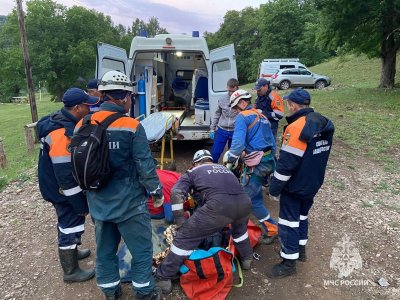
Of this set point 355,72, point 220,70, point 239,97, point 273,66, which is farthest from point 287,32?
point 239,97

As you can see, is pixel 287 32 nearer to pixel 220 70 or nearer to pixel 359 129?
pixel 359 129

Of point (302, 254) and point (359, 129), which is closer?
point (302, 254)

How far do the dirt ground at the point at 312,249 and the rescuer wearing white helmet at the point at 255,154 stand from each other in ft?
1.21

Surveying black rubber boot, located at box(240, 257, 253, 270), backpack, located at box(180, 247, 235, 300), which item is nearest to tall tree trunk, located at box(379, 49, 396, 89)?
black rubber boot, located at box(240, 257, 253, 270)

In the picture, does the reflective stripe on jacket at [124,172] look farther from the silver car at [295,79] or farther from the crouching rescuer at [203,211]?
the silver car at [295,79]

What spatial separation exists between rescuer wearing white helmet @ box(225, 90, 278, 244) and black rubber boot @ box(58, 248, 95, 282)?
6.36 ft

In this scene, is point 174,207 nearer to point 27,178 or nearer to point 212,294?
point 212,294

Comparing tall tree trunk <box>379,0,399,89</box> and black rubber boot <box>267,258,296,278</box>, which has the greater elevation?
tall tree trunk <box>379,0,399,89</box>

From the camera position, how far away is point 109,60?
6266mm

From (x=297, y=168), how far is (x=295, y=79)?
2122 centimetres

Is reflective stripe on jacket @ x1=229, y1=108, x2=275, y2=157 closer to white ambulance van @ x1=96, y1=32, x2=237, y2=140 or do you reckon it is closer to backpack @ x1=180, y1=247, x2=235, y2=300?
backpack @ x1=180, y1=247, x2=235, y2=300

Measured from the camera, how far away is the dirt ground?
10.3 ft

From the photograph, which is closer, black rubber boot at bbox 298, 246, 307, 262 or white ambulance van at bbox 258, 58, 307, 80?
black rubber boot at bbox 298, 246, 307, 262

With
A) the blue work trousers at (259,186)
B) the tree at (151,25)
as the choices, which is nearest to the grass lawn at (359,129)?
the blue work trousers at (259,186)
